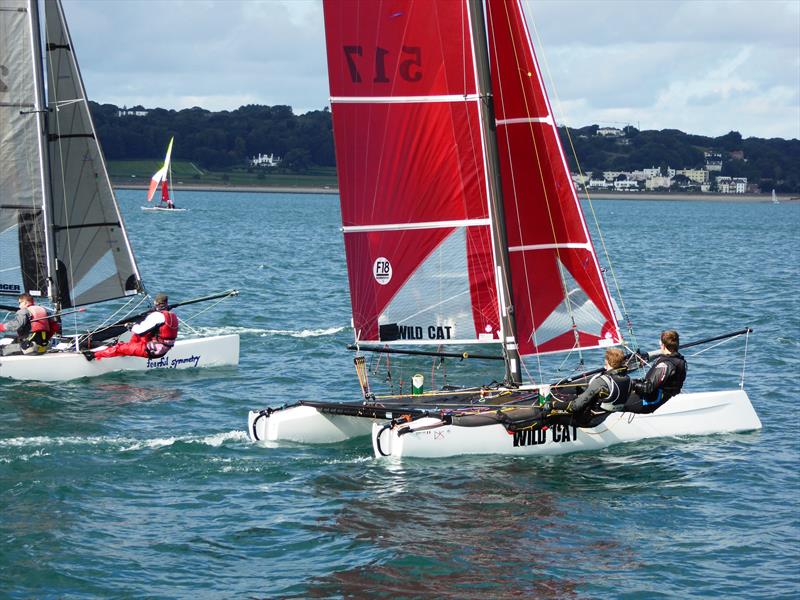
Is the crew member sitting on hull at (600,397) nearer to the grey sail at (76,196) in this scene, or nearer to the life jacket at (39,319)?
the life jacket at (39,319)

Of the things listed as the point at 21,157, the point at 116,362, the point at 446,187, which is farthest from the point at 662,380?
the point at 21,157

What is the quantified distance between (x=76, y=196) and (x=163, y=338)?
3.39 meters

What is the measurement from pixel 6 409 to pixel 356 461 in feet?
21.0

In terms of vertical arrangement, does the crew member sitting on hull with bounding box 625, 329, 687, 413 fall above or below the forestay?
below

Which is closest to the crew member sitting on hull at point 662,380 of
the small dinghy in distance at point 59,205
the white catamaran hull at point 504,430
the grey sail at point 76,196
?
the white catamaran hull at point 504,430

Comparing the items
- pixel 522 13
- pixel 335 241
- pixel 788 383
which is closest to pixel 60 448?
pixel 522 13

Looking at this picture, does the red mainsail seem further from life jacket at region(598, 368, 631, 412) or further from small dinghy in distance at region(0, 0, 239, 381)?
small dinghy in distance at region(0, 0, 239, 381)

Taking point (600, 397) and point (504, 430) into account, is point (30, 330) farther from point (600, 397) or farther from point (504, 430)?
point (600, 397)

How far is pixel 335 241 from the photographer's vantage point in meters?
69.3

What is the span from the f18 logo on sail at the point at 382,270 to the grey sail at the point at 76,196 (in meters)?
8.23

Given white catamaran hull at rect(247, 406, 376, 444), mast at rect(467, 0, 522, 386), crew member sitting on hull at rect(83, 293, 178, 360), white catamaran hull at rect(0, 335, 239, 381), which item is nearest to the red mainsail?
mast at rect(467, 0, 522, 386)

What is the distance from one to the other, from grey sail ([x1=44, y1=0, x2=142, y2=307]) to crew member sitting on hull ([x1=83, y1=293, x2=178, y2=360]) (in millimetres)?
1812

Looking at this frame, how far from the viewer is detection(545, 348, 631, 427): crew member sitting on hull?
15430mm

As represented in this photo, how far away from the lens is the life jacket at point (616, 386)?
1547cm
